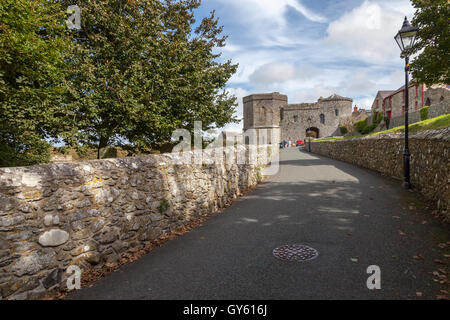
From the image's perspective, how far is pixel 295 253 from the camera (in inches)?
180

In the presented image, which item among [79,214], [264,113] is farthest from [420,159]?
[264,113]

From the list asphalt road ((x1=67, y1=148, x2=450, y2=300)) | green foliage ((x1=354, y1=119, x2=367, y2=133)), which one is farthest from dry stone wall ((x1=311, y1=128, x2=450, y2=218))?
green foliage ((x1=354, y1=119, x2=367, y2=133))

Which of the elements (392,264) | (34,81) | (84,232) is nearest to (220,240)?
(84,232)

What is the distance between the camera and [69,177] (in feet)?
12.8

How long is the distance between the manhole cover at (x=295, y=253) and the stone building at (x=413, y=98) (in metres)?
25.1

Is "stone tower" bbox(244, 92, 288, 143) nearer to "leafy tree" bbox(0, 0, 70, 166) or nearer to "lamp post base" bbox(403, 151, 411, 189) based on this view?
"leafy tree" bbox(0, 0, 70, 166)

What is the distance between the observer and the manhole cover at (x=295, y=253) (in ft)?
14.4

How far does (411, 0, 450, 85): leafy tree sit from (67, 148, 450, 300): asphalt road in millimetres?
9685

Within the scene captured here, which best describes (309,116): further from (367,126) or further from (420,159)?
(420,159)

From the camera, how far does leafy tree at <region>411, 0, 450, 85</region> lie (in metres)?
12.3

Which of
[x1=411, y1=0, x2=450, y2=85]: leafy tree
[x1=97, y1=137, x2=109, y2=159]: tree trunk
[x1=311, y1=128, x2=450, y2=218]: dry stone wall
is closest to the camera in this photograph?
[x1=311, y1=128, x2=450, y2=218]: dry stone wall

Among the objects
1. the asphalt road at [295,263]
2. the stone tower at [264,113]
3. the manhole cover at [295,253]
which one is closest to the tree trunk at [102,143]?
the asphalt road at [295,263]

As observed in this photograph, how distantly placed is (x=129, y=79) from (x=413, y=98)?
143 ft
